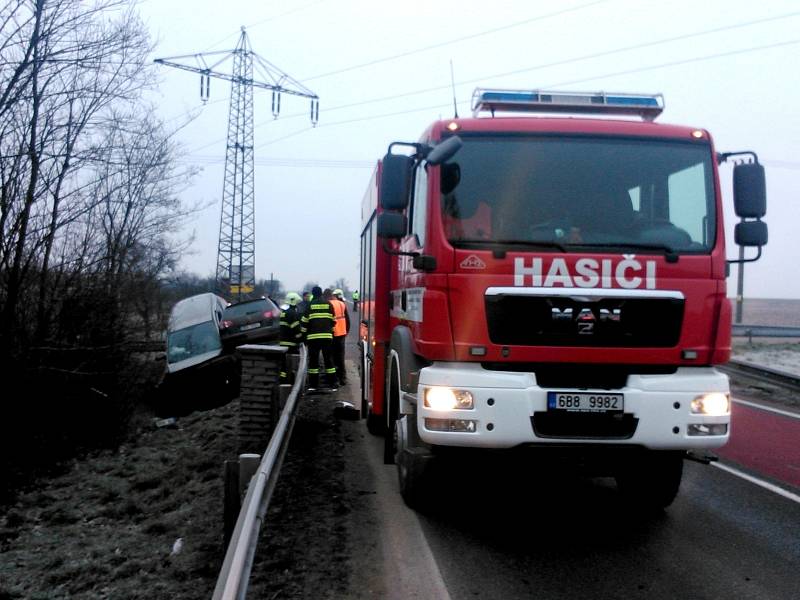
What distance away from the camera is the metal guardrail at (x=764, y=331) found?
2467 cm

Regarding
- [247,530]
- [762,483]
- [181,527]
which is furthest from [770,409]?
[247,530]

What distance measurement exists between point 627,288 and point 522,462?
1.41 m

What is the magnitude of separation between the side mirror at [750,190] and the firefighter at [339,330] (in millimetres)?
8660

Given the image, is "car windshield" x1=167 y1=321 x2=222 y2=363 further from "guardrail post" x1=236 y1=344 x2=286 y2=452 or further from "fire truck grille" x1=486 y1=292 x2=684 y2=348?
"fire truck grille" x1=486 y1=292 x2=684 y2=348

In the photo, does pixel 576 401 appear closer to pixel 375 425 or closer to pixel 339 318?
pixel 375 425

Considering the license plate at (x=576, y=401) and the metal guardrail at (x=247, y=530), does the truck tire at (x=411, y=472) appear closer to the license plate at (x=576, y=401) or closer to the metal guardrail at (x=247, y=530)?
the metal guardrail at (x=247, y=530)

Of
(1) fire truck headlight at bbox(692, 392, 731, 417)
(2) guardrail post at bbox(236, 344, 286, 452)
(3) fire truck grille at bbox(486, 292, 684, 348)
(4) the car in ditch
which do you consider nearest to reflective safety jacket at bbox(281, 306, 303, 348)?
(4) the car in ditch

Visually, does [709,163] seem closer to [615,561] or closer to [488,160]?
[488,160]

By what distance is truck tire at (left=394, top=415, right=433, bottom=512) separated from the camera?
5738mm

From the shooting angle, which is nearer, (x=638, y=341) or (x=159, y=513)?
(x=638, y=341)

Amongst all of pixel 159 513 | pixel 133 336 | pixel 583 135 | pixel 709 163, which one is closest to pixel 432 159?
pixel 583 135

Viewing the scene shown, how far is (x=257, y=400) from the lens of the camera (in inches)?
362

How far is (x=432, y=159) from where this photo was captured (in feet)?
17.6

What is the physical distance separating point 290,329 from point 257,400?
4064mm
